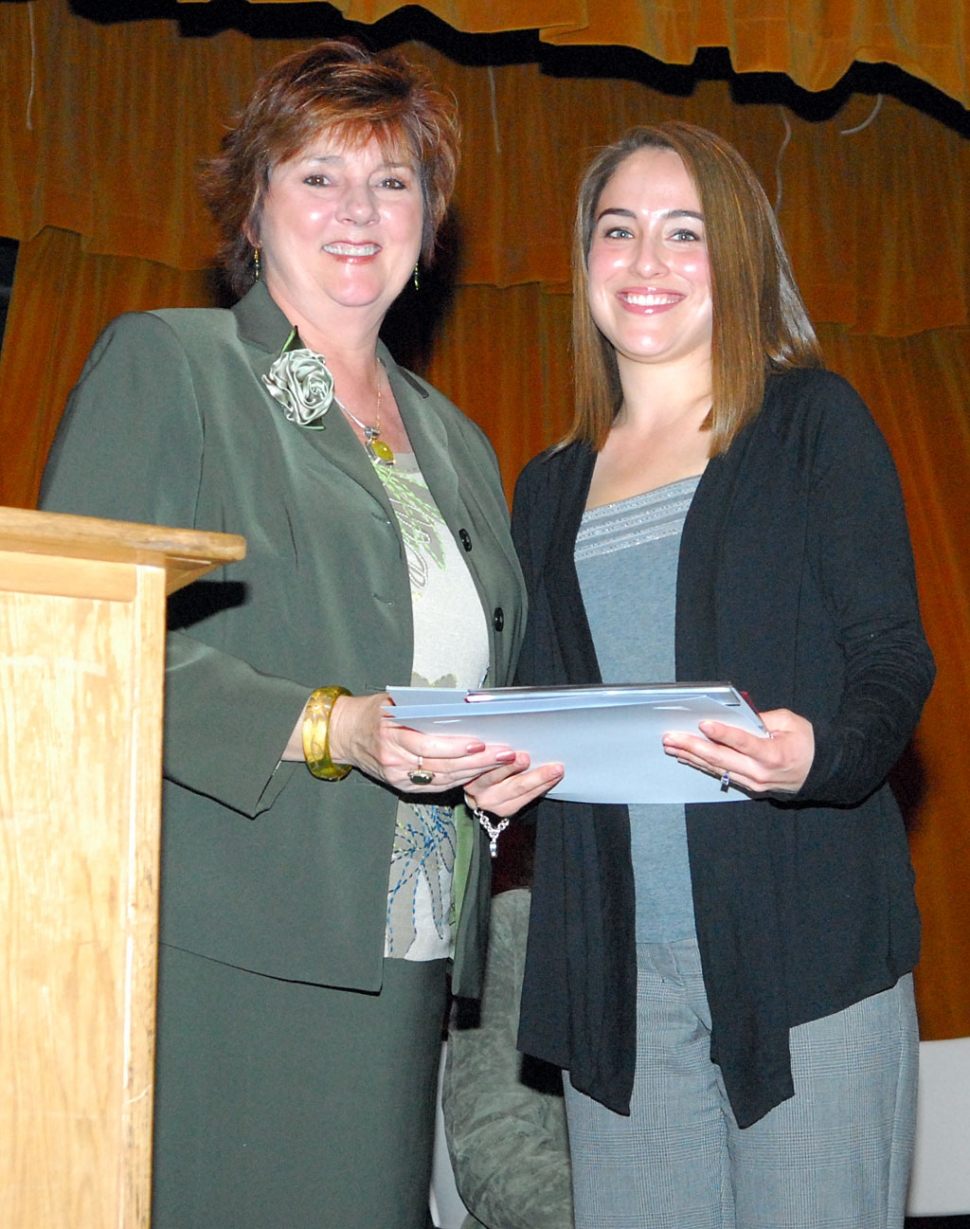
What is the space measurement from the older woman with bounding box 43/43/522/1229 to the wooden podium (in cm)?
50

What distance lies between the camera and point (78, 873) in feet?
3.00

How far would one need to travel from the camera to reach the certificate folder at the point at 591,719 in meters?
1.30

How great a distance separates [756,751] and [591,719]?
0.19 meters

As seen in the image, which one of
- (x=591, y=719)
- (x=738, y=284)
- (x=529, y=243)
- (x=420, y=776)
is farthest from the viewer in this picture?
(x=529, y=243)

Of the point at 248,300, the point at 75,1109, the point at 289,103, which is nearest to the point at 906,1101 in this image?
the point at 75,1109

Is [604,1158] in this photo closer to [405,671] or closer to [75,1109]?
[405,671]

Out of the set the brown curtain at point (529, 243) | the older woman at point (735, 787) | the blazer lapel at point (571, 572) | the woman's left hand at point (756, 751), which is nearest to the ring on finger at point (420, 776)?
the older woman at point (735, 787)

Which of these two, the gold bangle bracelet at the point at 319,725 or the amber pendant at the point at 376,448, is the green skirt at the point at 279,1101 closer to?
the gold bangle bracelet at the point at 319,725

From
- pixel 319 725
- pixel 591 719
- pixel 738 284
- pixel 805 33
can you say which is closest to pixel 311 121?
pixel 738 284

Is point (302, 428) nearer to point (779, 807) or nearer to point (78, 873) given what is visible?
point (779, 807)

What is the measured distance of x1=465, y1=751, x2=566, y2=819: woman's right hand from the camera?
1536 millimetres

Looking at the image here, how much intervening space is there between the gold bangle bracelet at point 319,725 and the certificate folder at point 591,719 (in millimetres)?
121

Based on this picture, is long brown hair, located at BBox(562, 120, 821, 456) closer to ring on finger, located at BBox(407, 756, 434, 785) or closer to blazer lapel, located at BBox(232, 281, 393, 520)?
blazer lapel, located at BBox(232, 281, 393, 520)

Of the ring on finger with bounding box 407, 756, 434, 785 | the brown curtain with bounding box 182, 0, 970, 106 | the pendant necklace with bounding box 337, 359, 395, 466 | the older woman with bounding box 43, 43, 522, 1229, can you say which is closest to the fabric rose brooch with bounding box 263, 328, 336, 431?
the older woman with bounding box 43, 43, 522, 1229
